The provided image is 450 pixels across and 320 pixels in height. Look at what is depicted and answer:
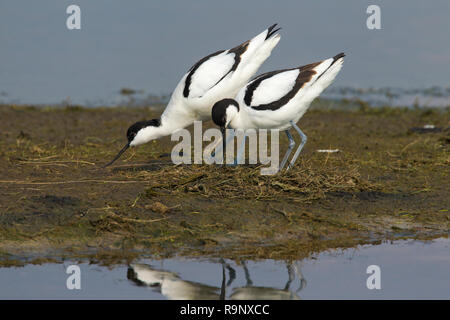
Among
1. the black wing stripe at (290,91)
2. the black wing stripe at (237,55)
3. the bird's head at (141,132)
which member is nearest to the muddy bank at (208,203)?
the bird's head at (141,132)

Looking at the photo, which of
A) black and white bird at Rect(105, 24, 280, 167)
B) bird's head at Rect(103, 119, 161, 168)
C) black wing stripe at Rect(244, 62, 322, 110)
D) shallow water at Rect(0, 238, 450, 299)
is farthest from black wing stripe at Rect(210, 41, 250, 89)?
shallow water at Rect(0, 238, 450, 299)

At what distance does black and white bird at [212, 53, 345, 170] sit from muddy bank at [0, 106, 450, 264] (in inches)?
19.9

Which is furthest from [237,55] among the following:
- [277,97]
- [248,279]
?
[248,279]

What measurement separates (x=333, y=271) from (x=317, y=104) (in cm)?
898

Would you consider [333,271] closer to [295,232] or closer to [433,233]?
[295,232]

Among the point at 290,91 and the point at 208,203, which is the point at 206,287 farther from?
the point at 290,91

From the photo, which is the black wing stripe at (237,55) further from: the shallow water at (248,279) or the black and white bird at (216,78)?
the shallow water at (248,279)

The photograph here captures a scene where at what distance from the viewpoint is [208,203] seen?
21.7 ft

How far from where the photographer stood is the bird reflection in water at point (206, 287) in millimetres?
4660

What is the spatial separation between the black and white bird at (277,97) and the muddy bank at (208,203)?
0.51m

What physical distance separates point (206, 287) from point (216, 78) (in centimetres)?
353

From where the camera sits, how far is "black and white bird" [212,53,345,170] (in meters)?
7.14

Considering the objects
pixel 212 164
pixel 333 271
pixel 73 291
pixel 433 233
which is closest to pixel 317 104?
pixel 212 164

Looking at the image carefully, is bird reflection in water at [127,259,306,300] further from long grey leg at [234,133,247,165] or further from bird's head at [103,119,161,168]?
bird's head at [103,119,161,168]
